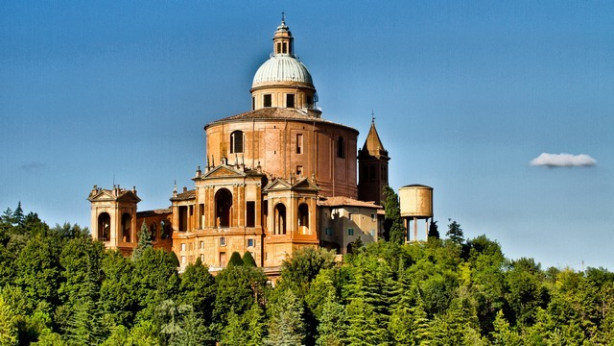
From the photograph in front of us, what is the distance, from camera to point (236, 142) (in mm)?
112562

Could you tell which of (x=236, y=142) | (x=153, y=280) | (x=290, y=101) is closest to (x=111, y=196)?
(x=236, y=142)

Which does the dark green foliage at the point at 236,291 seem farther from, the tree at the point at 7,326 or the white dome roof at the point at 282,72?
the white dome roof at the point at 282,72

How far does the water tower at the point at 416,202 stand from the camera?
114 metres

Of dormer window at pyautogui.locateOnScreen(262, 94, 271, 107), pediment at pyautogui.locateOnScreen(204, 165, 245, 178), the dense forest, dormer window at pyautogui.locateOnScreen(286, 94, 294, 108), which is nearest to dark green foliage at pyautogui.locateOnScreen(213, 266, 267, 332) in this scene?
the dense forest

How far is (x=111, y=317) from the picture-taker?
98000 mm

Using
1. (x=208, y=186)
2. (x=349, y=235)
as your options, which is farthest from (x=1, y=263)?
(x=349, y=235)

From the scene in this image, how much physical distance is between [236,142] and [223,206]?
4.48 meters

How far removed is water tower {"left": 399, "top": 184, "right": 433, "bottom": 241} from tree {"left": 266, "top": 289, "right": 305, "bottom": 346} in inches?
763

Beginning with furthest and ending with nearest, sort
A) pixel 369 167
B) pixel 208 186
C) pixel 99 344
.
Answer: pixel 369 167 < pixel 208 186 < pixel 99 344

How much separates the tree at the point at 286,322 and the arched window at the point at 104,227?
1916cm

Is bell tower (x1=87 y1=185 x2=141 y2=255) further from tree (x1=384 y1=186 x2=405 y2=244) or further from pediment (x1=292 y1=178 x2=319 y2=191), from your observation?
tree (x1=384 y1=186 x2=405 y2=244)

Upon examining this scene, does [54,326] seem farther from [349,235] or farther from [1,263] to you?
[349,235]

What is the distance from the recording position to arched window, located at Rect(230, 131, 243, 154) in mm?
112438

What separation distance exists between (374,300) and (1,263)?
22.4 metres
